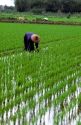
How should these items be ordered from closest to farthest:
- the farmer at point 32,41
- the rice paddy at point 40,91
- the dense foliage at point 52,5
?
the rice paddy at point 40,91, the farmer at point 32,41, the dense foliage at point 52,5

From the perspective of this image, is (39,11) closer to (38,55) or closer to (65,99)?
(38,55)

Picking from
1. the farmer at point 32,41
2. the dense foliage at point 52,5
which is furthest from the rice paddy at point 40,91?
the dense foliage at point 52,5

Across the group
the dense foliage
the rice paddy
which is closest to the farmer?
the rice paddy

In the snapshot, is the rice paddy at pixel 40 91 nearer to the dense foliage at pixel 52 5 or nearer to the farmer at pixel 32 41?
the farmer at pixel 32 41

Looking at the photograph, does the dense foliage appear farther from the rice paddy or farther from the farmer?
the rice paddy

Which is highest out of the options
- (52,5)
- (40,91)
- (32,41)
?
(40,91)

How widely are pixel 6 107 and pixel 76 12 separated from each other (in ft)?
176

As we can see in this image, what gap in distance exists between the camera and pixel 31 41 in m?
10.3

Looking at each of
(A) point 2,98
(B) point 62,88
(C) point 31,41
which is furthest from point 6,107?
(C) point 31,41

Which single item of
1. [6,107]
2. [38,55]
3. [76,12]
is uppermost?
[6,107]

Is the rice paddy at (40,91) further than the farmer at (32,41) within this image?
No

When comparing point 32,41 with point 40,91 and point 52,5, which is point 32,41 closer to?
point 40,91

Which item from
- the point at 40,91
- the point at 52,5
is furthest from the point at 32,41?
the point at 52,5

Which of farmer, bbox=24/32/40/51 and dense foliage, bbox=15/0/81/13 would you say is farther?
dense foliage, bbox=15/0/81/13
